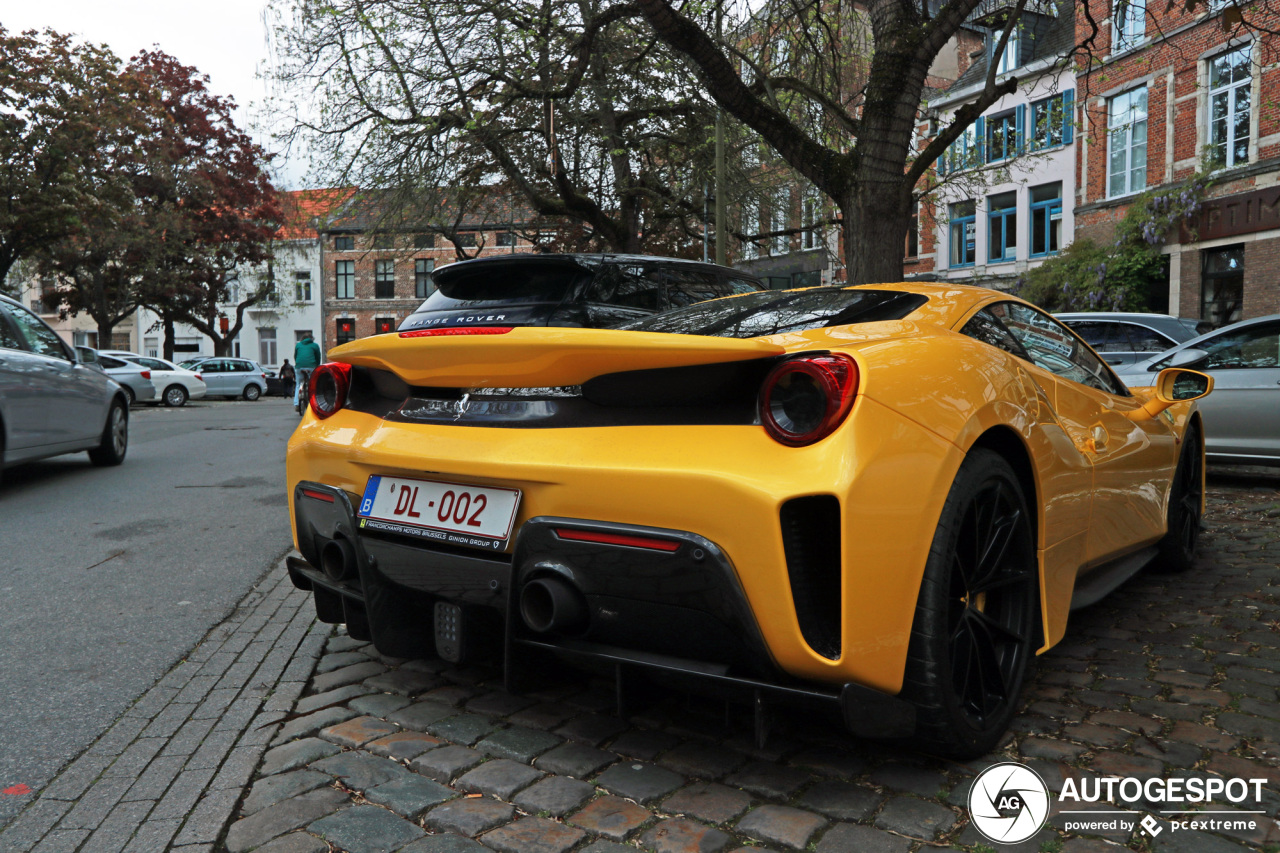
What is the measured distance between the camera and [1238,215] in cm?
2138

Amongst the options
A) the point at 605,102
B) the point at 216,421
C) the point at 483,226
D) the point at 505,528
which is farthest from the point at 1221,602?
the point at 483,226

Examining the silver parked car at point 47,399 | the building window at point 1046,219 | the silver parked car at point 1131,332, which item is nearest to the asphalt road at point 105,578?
the silver parked car at point 47,399

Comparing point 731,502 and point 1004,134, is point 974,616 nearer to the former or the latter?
point 731,502

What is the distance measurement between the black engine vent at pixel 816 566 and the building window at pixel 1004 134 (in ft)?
91.5

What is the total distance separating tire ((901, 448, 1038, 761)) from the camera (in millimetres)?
2242

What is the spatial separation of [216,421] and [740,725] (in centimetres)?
1785

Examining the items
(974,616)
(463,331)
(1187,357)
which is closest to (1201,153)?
(1187,357)

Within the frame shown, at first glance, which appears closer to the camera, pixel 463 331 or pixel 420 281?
pixel 463 331

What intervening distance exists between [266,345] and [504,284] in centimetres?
5881

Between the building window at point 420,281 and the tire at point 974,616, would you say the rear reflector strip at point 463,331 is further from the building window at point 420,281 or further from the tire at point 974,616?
the building window at point 420,281

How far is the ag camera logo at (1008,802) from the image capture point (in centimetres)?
215

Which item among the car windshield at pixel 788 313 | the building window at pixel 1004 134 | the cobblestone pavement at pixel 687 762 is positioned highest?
the building window at pixel 1004 134

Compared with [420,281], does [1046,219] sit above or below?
below

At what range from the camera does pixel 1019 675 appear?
2672 mm
